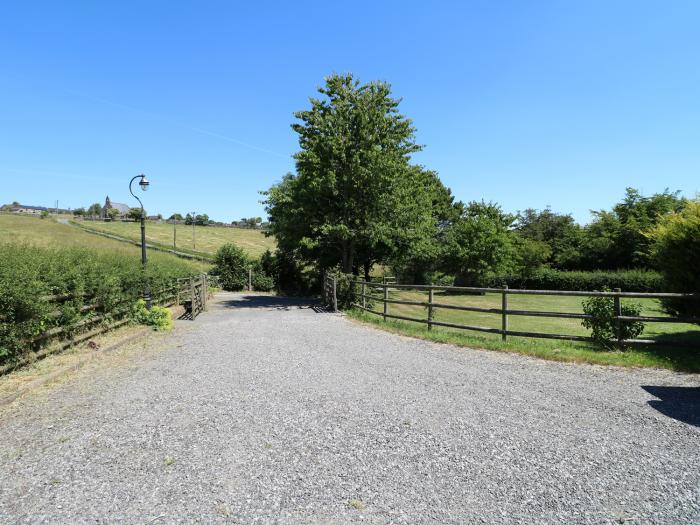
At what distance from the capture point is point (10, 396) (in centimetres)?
502

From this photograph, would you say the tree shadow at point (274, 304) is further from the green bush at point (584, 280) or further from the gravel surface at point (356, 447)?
the green bush at point (584, 280)

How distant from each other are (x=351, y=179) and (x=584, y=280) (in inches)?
1191

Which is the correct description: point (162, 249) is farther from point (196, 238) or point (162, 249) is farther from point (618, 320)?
point (618, 320)

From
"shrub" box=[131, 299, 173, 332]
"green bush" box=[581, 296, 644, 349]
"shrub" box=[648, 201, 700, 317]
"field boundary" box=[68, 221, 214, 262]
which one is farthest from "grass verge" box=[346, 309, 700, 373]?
"field boundary" box=[68, 221, 214, 262]

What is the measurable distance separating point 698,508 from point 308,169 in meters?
19.8

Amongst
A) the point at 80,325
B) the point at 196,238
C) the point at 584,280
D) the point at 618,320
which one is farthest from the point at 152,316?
the point at 196,238

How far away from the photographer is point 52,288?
23.9ft

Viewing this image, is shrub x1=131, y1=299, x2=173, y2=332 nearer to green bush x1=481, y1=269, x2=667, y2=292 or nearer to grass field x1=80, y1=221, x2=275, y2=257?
green bush x1=481, y1=269, x2=667, y2=292

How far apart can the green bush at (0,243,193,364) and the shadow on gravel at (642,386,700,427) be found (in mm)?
8707

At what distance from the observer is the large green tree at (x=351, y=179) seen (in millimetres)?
19969

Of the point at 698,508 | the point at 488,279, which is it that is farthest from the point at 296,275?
the point at 698,508

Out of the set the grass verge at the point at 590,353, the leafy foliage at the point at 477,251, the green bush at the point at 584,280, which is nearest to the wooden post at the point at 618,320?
the grass verge at the point at 590,353

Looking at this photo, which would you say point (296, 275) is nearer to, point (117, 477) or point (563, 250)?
point (117, 477)

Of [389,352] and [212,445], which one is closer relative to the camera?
[212,445]
